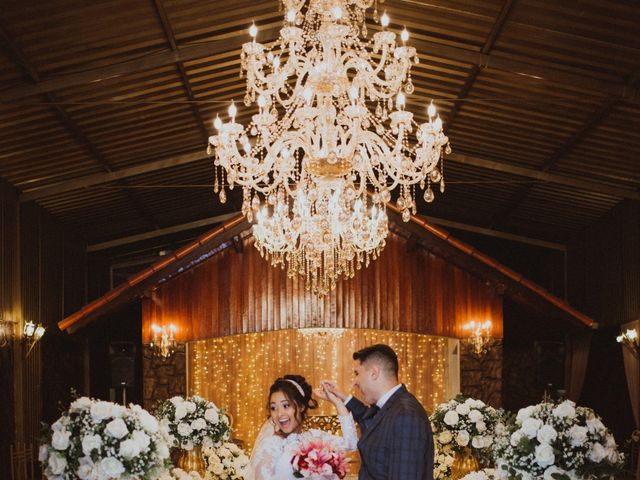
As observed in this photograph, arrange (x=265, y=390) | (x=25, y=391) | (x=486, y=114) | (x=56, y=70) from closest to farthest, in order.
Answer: (x=56, y=70) < (x=486, y=114) < (x=25, y=391) < (x=265, y=390)

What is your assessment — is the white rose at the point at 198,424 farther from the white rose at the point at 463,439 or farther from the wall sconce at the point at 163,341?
the wall sconce at the point at 163,341

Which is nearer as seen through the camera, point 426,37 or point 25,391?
point 426,37

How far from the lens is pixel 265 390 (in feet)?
53.9

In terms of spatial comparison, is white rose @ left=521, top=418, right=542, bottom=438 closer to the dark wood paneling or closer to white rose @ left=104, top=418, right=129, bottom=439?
white rose @ left=104, top=418, right=129, bottom=439

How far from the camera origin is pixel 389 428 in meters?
4.89

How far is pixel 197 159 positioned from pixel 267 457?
8.78 meters

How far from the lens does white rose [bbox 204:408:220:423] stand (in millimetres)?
9602

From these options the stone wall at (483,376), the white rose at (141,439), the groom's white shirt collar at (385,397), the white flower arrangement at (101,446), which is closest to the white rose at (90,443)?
the white flower arrangement at (101,446)

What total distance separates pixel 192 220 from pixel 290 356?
446cm

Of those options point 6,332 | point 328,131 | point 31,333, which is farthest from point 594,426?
point 31,333

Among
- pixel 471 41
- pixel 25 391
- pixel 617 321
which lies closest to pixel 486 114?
pixel 471 41

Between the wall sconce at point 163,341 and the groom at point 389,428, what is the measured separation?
10279 mm

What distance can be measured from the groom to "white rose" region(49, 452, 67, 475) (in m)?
1.99

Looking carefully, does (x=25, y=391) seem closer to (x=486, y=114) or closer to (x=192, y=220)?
(x=192, y=220)
